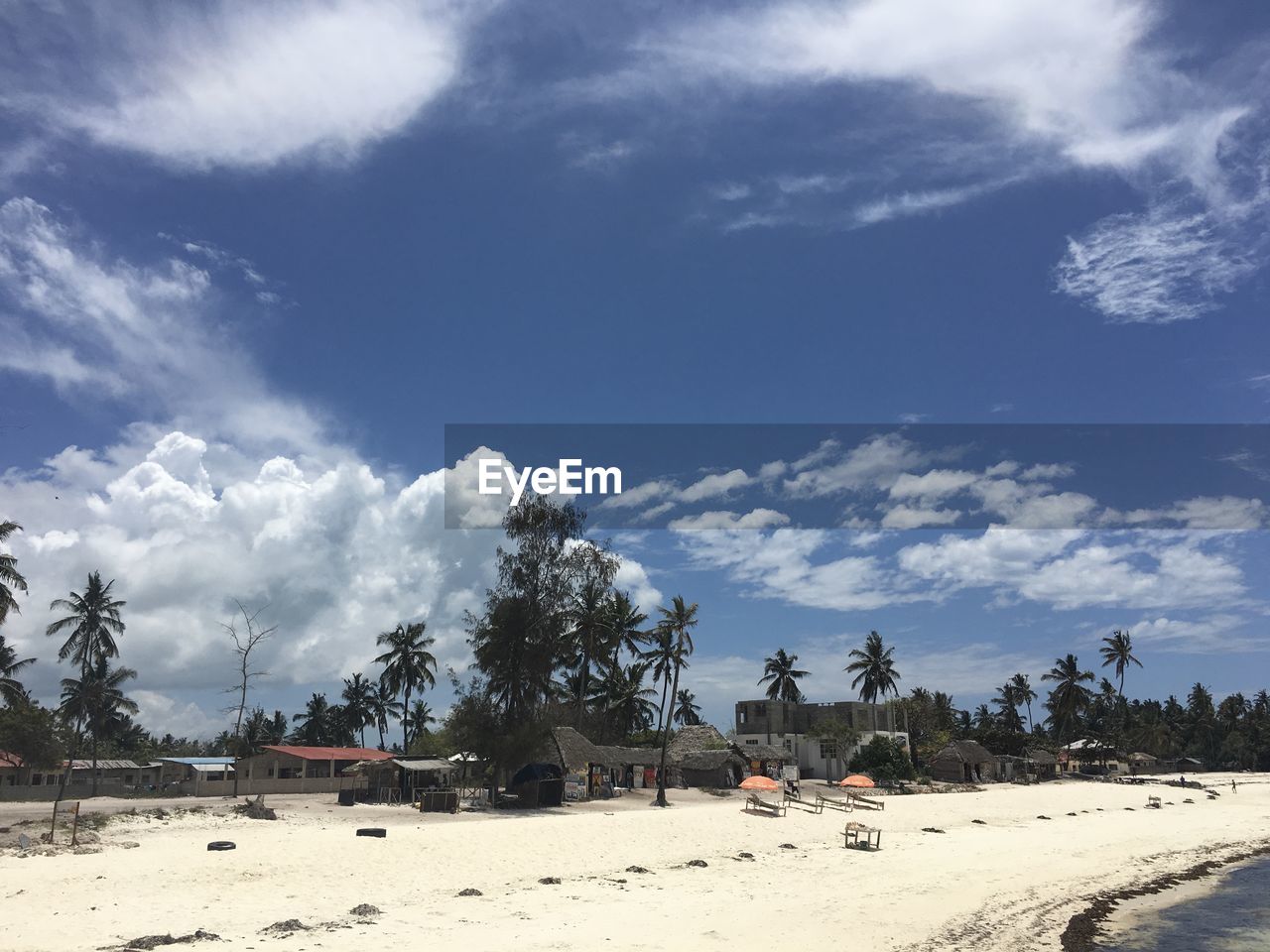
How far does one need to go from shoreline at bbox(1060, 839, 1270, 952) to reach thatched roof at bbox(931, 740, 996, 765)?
3805 cm

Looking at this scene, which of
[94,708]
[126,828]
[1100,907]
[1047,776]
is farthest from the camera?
[1047,776]

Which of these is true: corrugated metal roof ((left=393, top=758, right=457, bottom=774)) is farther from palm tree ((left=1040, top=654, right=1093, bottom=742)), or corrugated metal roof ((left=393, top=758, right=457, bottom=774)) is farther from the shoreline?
palm tree ((left=1040, top=654, right=1093, bottom=742))

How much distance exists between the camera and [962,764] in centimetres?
7500

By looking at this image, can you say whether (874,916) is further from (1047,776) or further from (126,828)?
(1047,776)

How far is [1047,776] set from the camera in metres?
87.1

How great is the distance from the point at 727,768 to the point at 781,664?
29.5 metres

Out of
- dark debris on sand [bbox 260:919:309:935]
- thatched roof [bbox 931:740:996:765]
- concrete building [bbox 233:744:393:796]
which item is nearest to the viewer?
dark debris on sand [bbox 260:919:309:935]

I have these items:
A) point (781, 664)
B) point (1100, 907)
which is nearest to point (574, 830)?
point (1100, 907)

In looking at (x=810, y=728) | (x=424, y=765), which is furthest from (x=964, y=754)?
(x=424, y=765)

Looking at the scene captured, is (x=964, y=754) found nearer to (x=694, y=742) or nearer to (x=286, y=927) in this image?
(x=694, y=742)

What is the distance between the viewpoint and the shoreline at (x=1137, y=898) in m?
19.9

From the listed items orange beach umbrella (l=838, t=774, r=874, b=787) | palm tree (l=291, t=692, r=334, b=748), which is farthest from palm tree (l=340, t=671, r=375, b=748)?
orange beach umbrella (l=838, t=774, r=874, b=787)

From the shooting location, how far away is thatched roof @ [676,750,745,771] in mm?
61188

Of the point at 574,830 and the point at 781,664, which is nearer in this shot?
the point at 574,830
